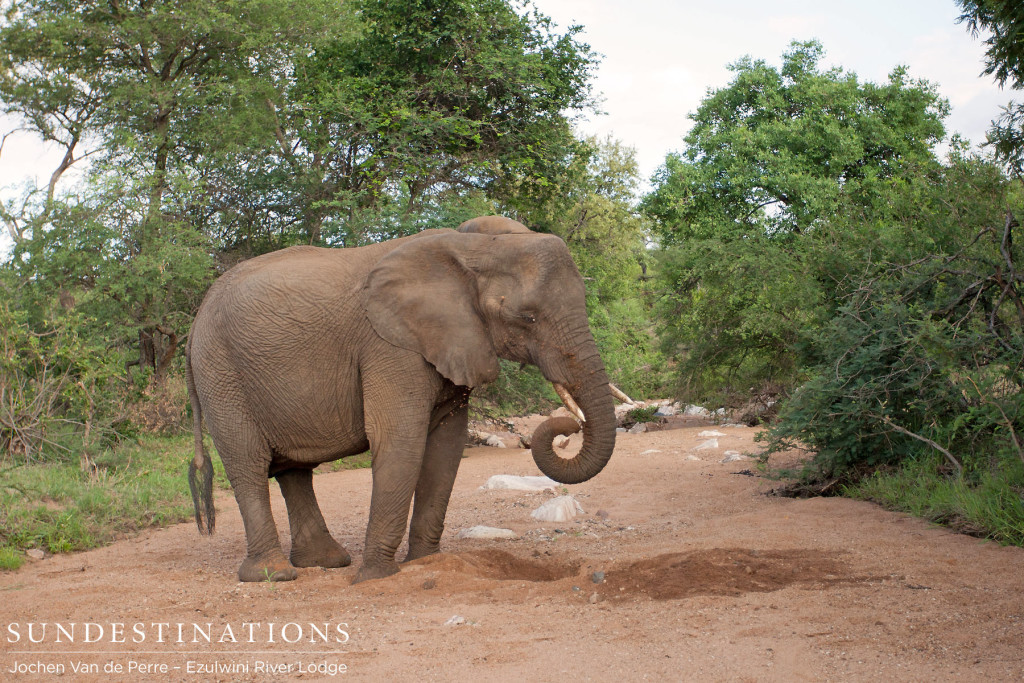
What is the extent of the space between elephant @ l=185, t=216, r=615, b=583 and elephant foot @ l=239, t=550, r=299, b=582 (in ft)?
0.03

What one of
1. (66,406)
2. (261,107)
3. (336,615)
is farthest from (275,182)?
(336,615)

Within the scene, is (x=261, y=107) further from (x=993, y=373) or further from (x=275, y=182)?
(x=993, y=373)

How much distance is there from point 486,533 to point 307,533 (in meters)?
1.87

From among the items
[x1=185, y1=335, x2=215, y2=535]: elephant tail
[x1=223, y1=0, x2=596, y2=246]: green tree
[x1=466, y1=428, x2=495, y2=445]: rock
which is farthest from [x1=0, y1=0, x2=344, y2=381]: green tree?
[x1=185, y1=335, x2=215, y2=535]: elephant tail

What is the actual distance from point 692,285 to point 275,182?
8.80 m

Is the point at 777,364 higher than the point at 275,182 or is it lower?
lower

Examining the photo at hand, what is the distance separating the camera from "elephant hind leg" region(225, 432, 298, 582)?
22.3 feet

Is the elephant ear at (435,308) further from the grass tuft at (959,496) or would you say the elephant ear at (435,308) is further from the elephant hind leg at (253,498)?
the grass tuft at (959,496)

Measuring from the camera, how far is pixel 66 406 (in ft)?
42.7

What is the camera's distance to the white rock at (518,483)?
11.2m

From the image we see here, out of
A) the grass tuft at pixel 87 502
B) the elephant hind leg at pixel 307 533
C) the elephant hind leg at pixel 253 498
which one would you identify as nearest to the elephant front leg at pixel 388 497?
the elephant hind leg at pixel 253 498

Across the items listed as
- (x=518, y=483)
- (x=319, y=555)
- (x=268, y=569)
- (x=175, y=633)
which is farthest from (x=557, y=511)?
(x=175, y=633)

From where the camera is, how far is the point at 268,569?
265 inches

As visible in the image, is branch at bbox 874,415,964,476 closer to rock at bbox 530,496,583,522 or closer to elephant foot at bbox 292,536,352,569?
rock at bbox 530,496,583,522
